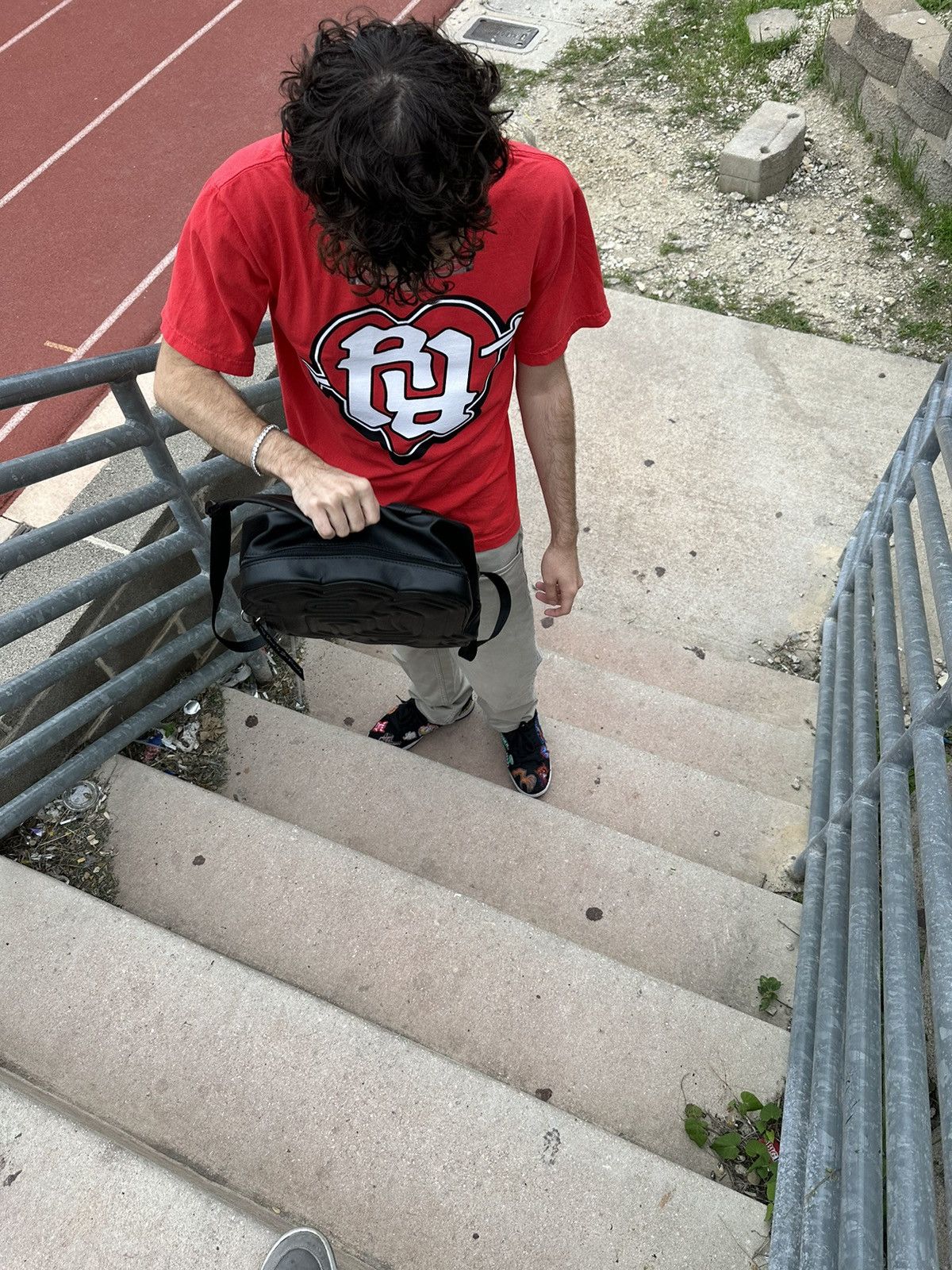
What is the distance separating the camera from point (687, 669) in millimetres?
3525

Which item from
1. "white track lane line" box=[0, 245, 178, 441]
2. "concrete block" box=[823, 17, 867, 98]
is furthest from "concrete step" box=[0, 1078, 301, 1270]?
"concrete block" box=[823, 17, 867, 98]

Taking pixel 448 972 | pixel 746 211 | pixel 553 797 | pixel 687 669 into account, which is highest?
pixel 746 211

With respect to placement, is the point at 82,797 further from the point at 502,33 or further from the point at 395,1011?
Result: the point at 502,33

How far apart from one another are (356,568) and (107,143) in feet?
23.5

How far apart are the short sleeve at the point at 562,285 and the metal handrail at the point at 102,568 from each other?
69 cm

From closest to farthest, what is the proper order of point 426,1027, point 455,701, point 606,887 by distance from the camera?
point 426,1027
point 606,887
point 455,701

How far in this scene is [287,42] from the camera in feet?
26.5

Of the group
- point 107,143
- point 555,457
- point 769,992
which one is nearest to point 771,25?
point 107,143

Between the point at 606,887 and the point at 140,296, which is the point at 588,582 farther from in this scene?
the point at 140,296

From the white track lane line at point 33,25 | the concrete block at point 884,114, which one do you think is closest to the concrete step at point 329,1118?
the concrete block at point 884,114

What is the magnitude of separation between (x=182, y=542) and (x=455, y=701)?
3.32ft

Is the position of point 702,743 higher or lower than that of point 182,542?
lower

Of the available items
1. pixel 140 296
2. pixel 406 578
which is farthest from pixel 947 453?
pixel 140 296

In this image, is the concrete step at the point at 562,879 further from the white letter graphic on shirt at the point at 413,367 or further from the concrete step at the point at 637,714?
the white letter graphic on shirt at the point at 413,367
